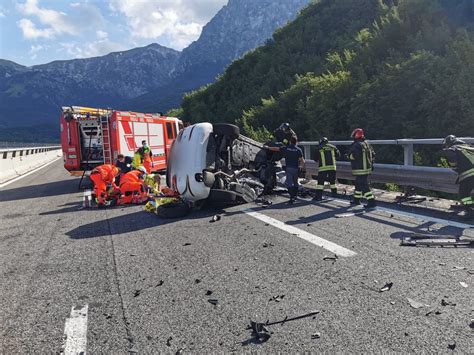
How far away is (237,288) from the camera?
369 cm

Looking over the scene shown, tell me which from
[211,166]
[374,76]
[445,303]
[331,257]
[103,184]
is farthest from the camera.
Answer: [374,76]

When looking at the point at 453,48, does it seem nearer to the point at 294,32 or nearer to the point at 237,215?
the point at 237,215

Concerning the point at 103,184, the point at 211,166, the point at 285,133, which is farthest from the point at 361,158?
the point at 103,184

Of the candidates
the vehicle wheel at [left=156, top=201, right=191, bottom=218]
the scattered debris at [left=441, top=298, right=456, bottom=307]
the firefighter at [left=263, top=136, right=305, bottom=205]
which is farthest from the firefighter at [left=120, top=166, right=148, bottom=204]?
the scattered debris at [left=441, top=298, right=456, bottom=307]

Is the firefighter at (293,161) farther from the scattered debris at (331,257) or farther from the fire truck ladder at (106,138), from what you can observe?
the fire truck ladder at (106,138)

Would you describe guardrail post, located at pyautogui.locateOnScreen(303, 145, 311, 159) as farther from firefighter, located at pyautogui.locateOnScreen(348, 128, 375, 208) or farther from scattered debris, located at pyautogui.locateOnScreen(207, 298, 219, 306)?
scattered debris, located at pyautogui.locateOnScreen(207, 298, 219, 306)

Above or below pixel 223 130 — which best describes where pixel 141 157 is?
below

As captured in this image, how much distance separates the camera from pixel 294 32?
37.8m

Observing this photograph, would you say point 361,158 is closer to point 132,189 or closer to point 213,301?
point 132,189

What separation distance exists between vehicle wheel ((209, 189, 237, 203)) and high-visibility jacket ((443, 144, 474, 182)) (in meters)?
3.84

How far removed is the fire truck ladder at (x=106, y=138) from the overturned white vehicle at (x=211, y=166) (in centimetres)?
557

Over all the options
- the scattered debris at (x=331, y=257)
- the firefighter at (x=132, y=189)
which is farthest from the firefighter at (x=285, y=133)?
the scattered debris at (x=331, y=257)

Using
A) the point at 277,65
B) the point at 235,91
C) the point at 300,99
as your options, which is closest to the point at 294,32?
the point at 277,65

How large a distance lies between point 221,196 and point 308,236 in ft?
9.13
